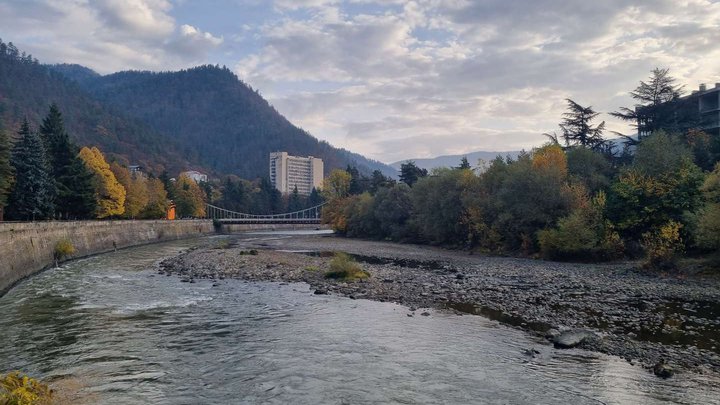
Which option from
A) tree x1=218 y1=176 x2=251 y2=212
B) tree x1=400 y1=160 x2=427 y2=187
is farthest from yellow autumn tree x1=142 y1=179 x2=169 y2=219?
tree x1=218 y1=176 x2=251 y2=212

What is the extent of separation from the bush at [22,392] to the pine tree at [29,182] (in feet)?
159

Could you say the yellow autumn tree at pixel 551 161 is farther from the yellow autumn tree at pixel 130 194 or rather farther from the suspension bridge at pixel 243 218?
the suspension bridge at pixel 243 218

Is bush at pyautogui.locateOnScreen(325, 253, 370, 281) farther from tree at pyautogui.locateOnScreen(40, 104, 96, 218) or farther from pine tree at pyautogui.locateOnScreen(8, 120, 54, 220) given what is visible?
tree at pyautogui.locateOnScreen(40, 104, 96, 218)

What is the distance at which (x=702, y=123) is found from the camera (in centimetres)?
6862

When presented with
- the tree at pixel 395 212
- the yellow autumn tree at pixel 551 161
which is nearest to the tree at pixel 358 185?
the tree at pixel 395 212

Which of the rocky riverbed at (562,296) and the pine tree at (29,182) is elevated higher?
the pine tree at (29,182)

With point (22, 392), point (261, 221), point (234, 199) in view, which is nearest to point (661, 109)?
point (22, 392)

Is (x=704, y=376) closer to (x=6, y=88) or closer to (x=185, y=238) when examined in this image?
(x=185, y=238)

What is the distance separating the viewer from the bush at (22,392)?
32.6ft

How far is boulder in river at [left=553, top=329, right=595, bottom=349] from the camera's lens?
16984 millimetres

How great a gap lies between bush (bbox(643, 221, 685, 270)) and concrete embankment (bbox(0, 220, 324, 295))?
4259 centimetres

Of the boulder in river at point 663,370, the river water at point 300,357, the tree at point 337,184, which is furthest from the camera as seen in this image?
the tree at point 337,184

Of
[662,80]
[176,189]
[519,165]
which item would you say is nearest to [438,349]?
[519,165]

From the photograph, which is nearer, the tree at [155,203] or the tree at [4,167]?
the tree at [4,167]
